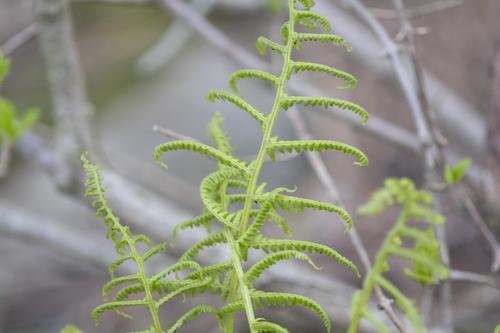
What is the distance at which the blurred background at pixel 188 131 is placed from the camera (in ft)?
6.78

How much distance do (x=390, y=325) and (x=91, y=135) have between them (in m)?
1.15

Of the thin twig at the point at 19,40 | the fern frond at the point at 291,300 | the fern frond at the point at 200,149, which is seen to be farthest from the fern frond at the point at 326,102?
the thin twig at the point at 19,40

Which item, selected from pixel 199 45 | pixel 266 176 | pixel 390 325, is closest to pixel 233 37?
pixel 199 45

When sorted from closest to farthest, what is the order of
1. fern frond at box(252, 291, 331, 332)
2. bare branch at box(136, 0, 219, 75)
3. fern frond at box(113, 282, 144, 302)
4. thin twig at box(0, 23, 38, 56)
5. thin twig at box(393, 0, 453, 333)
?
fern frond at box(252, 291, 331, 332) < fern frond at box(113, 282, 144, 302) < thin twig at box(393, 0, 453, 333) < thin twig at box(0, 23, 38, 56) < bare branch at box(136, 0, 219, 75)

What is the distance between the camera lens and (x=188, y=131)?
5.32 meters

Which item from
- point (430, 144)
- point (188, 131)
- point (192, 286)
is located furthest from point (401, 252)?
point (188, 131)

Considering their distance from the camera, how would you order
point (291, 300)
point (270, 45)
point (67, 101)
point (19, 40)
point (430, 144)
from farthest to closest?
point (67, 101)
point (19, 40)
point (430, 144)
point (270, 45)
point (291, 300)

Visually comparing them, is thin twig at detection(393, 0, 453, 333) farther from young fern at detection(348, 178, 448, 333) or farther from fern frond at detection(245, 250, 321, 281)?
fern frond at detection(245, 250, 321, 281)

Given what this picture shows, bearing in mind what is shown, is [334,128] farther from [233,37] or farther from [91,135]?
[91,135]

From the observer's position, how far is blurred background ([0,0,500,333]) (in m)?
2.07

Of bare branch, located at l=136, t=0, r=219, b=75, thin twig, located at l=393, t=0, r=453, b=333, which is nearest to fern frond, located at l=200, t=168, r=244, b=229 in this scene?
thin twig, located at l=393, t=0, r=453, b=333

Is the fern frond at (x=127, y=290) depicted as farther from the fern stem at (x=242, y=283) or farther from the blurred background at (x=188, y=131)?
the blurred background at (x=188, y=131)

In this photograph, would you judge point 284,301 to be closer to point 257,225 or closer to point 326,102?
point 257,225

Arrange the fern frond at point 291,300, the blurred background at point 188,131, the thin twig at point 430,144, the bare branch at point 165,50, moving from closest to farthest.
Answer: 1. the fern frond at point 291,300
2. the thin twig at point 430,144
3. the blurred background at point 188,131
4. the bare branch at point 165,50
